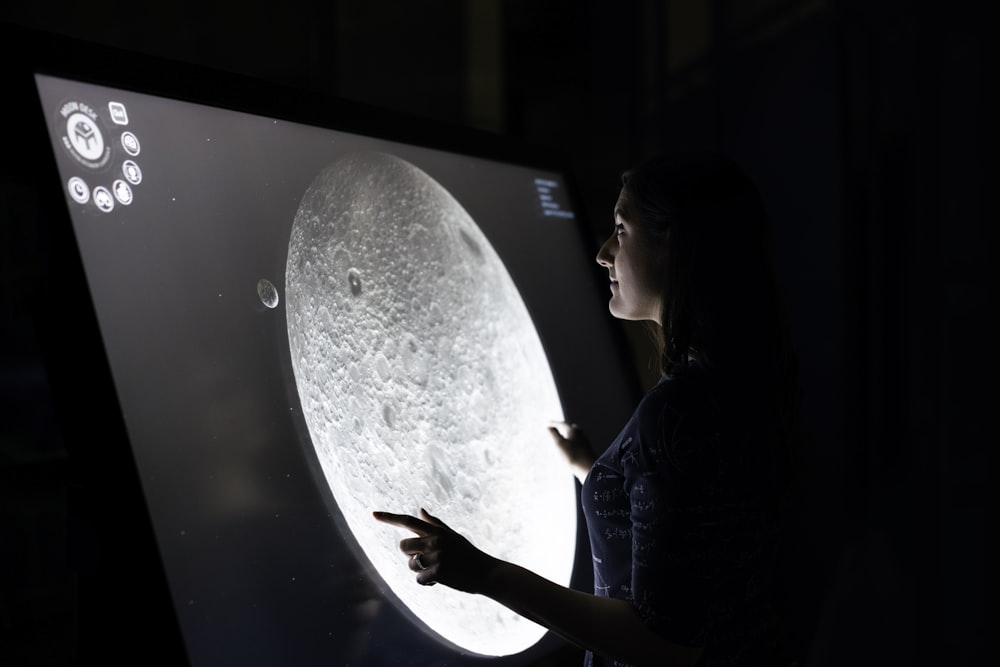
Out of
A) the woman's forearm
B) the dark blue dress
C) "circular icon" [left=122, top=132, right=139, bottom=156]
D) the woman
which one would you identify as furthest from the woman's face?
"circular icon" [left=122, top=132, right=139, bottom=156]

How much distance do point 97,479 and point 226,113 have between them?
1.11 feet

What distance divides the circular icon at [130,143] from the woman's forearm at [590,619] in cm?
47

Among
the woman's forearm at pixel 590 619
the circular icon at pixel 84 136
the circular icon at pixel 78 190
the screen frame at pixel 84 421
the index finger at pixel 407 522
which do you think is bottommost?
the woman's forearm at pixel 590 619

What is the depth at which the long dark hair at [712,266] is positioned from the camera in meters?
0.79

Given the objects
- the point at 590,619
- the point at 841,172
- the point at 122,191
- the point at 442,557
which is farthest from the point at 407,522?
the point at 841,172

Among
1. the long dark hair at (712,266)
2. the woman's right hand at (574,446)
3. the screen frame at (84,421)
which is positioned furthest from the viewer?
the woman's right hand at (574,446)

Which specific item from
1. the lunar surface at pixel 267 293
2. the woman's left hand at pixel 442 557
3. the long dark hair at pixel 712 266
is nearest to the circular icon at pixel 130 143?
the lunar surface at pixel 267 293

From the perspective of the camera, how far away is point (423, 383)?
0.84 meters

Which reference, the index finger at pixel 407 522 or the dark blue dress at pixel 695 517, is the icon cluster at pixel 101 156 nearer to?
the index finger at pixel 407 522

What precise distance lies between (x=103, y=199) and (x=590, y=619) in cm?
56

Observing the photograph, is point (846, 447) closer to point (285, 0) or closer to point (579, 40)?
point (579, 40)

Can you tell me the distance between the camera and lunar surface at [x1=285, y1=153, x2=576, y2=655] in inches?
28.2

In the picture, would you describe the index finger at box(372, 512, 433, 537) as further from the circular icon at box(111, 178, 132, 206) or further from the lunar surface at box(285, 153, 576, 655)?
the circular icon at box(111, 178, 132, 206)

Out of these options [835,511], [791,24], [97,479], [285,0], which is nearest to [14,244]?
[97,479]
